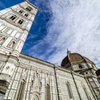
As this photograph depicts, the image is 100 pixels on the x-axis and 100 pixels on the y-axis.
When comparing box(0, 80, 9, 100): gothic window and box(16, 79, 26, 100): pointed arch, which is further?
box(16, 79, 26, 100): pointed arch

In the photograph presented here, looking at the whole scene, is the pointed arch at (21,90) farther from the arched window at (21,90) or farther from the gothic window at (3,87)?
the gothic window at (3,87)

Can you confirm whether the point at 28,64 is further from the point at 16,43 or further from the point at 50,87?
the point at 50,87

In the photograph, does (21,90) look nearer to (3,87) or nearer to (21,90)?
(21,90)

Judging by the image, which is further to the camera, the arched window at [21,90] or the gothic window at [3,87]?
the arched window at [21,90]

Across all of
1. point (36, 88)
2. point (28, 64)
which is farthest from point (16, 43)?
point (36, 88)

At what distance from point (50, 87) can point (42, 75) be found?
199cm

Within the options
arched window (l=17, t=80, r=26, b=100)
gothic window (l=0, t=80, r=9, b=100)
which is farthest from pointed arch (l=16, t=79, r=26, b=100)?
gothic window (l=0, t=80, r=9, b=100)

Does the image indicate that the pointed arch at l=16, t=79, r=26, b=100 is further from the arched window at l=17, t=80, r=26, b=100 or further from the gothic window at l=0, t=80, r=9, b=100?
the gothic window at l=0, t=80, r=9, b=100

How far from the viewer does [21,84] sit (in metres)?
6.88

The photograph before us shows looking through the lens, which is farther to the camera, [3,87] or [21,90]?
[21,90]

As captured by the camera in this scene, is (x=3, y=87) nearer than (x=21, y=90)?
Yes

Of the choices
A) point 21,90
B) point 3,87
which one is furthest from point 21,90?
point 3,87

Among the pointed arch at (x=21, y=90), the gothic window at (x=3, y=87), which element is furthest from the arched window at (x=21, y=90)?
the gothic window at (x=3, y=87)

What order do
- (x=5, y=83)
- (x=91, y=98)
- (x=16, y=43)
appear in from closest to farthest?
(x=5, y=83) < (x=16, y=43) < (x=91, y=98)
